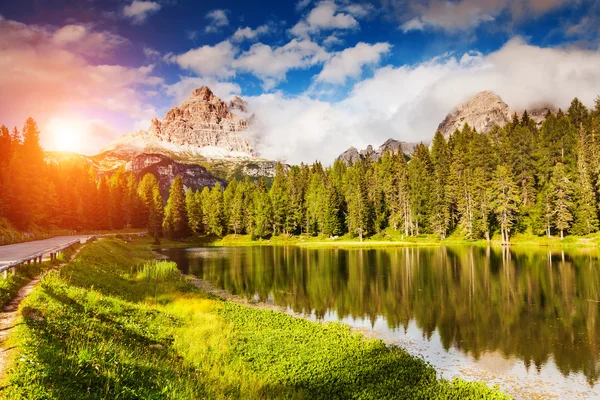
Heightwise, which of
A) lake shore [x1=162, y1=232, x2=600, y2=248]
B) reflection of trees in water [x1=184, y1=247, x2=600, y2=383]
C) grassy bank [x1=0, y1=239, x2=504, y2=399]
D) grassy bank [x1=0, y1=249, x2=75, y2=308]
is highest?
grassy bank [x1=0, y1=249, x2=75, y2=308]

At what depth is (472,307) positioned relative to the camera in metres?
30.9

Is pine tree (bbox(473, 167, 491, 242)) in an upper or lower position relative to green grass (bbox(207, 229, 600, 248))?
upper

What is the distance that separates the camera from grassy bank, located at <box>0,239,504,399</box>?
982 centimetres

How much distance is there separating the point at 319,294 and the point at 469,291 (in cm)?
1541

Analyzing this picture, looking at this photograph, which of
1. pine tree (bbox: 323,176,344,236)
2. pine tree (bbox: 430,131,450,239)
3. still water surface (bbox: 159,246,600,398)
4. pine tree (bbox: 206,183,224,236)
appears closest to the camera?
still water surface (bbox: 159,246,600,398)

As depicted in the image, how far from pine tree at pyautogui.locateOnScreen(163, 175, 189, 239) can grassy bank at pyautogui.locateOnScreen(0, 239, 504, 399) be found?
101 m

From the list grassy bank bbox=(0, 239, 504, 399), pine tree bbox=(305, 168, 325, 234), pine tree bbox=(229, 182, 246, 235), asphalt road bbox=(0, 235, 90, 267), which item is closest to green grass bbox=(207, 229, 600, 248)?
pine tree bbox=(229, 182, 246, 235)

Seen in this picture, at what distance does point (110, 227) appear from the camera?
120 meters

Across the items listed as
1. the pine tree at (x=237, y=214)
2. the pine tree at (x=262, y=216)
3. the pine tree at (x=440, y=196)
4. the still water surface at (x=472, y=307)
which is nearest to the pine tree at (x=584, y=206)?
the still water surface at (x=472, y=307)

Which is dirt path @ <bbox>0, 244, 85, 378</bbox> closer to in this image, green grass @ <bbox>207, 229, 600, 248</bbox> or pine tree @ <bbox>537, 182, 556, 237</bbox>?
green grass @ <bbox>207, 229, 600, 248</bbox>

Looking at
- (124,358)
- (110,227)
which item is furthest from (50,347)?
(110,227)

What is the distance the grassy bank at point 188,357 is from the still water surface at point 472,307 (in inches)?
137

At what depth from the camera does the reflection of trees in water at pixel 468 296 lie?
22031mm

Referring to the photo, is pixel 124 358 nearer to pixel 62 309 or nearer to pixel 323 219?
pixel 62 309
